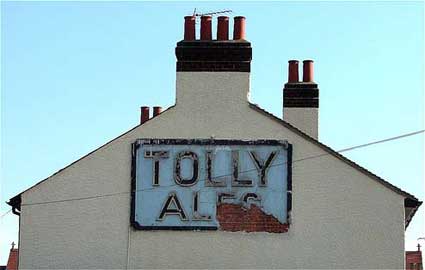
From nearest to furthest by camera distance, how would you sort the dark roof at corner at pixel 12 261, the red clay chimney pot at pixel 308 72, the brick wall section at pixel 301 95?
1. the brick wall section at pixel 301 95
2. the red clay chimney pot at pixel 308 72
3. the dark roof at corner at pixel 12 261

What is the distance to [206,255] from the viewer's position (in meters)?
24.2

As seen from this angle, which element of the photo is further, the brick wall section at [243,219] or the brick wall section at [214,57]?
the brick wall section at [214,57]

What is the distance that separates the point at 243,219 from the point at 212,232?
28.9 inches

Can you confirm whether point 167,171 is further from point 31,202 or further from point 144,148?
point 31,202

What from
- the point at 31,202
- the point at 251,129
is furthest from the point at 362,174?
the point at 31,202

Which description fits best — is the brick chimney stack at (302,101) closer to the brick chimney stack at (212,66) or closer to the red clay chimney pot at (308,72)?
the red clay chimney pot at (308,72)

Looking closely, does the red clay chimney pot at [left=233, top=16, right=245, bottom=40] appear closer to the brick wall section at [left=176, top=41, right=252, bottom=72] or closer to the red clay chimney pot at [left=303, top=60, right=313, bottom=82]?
the brick wall section at [left=176, top=41, right=252, bottom=72]

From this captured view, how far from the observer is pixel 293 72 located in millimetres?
30141

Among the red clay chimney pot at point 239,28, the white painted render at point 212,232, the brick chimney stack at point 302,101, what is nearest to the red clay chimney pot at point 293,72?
the brick chimney stack at point 302,101

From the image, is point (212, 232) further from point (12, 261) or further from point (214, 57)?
point (12, 261)

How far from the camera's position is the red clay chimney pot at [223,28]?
82.8 ft

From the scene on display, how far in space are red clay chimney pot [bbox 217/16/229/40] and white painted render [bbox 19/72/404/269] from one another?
46.2 inches

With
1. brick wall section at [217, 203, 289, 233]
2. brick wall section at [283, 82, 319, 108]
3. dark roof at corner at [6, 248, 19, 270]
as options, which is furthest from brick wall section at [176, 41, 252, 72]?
dark roof at corner at [6, 248, 19, 270]

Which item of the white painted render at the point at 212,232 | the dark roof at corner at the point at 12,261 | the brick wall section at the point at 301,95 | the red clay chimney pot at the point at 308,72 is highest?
the red clay chimney pot at the point at 308,72
